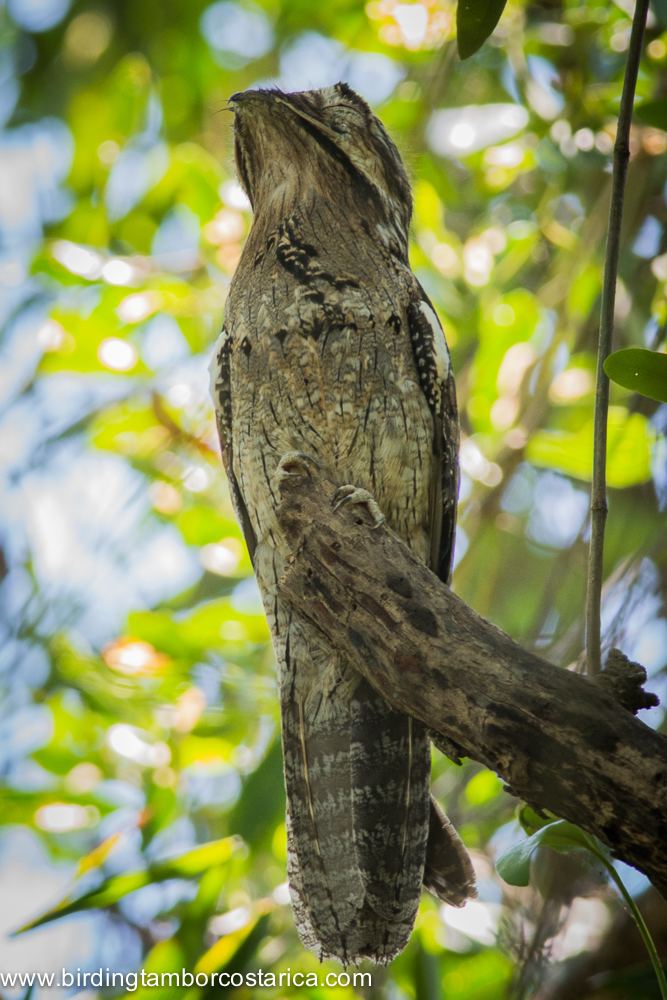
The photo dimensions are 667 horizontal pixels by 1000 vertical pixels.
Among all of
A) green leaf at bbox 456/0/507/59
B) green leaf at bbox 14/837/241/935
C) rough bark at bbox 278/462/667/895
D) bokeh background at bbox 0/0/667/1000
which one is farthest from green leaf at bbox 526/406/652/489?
green leaf at bbox 14/837/241/935

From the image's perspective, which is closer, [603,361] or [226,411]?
[603,361]

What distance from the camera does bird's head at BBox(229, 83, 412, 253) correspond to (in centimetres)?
313

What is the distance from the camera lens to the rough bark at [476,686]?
1675 mm

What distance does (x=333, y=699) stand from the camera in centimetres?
280

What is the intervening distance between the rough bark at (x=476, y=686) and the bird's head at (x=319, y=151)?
3.88ft

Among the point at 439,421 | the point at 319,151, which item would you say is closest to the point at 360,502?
the point at 439,421

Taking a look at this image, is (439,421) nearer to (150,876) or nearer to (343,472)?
(343,472)

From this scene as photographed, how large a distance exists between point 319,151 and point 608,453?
4.48 feet

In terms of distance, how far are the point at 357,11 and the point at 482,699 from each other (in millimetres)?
3973

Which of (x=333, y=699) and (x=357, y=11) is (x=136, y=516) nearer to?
(x=333, y=699)

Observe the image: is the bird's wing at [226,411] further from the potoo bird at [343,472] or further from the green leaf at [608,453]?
the green leaf at [608,453]

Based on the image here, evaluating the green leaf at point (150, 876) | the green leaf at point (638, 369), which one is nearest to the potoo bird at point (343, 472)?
the green leaf at point (150, 876)

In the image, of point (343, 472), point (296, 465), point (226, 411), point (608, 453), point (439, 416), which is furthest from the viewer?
point (608, 453)

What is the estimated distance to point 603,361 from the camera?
193cm
